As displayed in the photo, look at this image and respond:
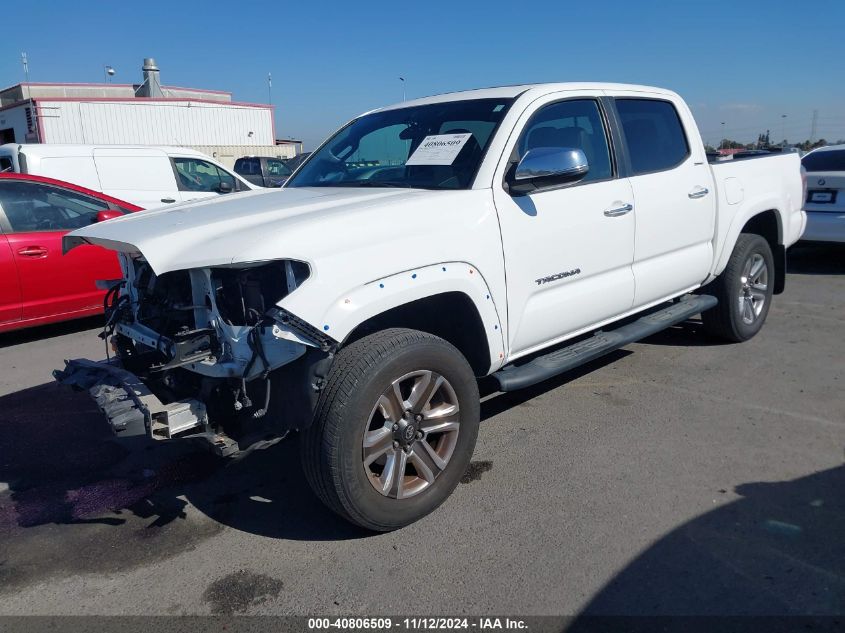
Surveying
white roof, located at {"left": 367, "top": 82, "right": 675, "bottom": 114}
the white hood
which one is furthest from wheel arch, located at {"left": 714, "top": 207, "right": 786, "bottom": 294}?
the white hood

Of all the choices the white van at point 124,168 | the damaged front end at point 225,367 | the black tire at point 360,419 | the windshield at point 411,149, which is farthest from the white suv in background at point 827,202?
the damaged front end at point 225,367

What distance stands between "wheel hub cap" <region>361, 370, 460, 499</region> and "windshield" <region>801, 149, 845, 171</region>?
815cm

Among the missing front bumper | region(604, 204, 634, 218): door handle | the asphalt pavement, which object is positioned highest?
region(604, 204, 634, 218): door handle

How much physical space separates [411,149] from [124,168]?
7.60 m

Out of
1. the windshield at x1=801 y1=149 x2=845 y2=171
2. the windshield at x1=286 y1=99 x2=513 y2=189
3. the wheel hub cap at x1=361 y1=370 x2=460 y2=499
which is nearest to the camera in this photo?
Result: the wheel hub cap at x1=361 y1=370 x2=460 y2=499

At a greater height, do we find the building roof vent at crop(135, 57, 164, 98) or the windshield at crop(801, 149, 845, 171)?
the building roof vent at crop(135, 57, 164, 98)

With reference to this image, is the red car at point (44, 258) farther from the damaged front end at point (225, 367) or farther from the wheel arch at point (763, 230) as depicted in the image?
the wheel arch at point (763, 230)

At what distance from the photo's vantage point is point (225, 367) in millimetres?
2822

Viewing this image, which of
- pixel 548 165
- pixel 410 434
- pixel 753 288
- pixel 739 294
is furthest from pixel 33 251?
pixel 753 288

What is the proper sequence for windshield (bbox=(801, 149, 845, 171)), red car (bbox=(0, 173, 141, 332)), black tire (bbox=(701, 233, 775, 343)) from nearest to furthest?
black tire (bbox=(701, 233, 775, 343))
red car (bbox=(0, 173, 141, 332))
windshield (bbox=(801, 149, 845, 171))

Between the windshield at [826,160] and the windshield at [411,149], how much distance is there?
7.21 metres

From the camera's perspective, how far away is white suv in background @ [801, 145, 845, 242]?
→ 28.7 feet

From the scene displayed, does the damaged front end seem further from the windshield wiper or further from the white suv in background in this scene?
the white suv in background

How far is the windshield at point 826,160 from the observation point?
29.8 ft
